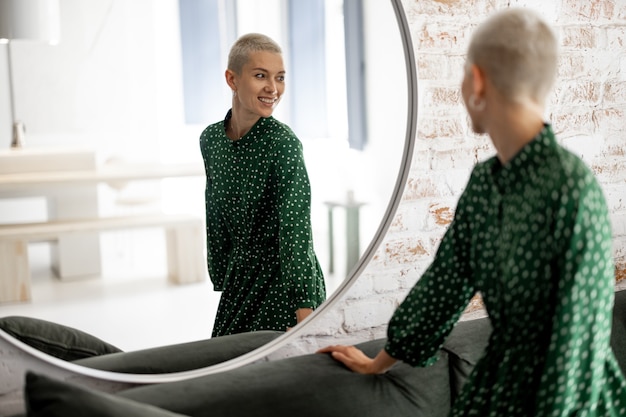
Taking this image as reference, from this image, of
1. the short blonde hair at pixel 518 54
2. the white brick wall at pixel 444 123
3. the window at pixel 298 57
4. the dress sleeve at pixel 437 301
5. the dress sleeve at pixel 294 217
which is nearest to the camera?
the short blonde hair at pixel 518 54

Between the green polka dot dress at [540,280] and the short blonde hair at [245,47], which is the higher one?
the short blonde hair at [245,47]

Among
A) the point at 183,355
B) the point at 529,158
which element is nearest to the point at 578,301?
the point at 529,158

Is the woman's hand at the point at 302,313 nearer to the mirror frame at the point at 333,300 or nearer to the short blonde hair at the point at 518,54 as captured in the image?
the mirror frame at the point at 333,300

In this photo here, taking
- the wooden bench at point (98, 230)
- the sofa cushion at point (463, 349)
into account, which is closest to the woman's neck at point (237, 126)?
the wooden bench at point (98, 230)

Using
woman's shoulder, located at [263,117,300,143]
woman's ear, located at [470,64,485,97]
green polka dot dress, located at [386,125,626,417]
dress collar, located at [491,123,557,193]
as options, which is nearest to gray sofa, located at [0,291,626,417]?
green polka dot dress, located at [386,125,626,417]

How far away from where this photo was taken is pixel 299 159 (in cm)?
147

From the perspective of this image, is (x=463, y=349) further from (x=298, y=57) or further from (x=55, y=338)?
(x=55, y=338)

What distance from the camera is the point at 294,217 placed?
1.48 metres

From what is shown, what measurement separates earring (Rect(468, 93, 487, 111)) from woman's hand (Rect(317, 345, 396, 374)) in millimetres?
524

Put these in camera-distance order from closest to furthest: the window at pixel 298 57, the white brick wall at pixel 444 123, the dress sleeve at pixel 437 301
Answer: the dress sleeve at pixel 437 301, the window at pixel 298 57, the white brick wall at pixel 444 123

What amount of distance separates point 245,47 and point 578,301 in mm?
728

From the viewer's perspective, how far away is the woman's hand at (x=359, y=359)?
1.44 m

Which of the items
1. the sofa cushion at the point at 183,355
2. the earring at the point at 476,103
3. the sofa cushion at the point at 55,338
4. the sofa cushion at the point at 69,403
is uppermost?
the earring at the point at 476,103

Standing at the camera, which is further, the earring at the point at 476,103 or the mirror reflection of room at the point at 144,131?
the mirror reflection of room at the point at 144,131
